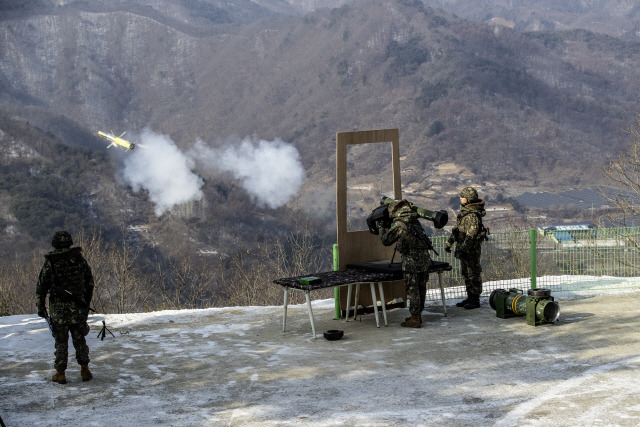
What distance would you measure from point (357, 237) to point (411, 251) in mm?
1144

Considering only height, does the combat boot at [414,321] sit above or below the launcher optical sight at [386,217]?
below

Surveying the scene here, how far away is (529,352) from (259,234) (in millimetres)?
99738

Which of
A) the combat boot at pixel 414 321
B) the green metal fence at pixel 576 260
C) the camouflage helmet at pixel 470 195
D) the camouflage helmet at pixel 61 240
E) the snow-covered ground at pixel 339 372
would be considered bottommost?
the snow-covered ground at pixel 339 372

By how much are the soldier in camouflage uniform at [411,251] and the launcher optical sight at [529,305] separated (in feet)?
3.73

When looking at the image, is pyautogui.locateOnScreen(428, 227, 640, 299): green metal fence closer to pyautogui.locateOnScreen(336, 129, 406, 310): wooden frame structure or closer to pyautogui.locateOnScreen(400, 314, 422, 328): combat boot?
pyautogui.locateOnScreen(336, 129, 406, 310): wooden frame structure

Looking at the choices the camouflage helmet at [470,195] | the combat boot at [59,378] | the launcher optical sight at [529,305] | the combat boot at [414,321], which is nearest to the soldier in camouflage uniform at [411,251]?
the combat boot at [414,321]

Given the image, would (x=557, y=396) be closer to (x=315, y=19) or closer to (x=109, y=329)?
(x=109, y=329)

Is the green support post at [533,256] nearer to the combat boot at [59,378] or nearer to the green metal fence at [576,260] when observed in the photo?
the green metal fence at [576,260]

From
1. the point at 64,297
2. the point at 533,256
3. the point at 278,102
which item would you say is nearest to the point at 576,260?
the point at 533,256

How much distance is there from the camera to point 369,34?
160625 mm

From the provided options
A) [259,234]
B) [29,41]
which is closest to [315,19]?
[29,41]

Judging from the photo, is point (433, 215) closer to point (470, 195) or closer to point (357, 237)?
point (470, 195)

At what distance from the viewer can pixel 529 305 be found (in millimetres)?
10289

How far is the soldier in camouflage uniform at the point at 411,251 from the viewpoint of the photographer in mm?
10492
